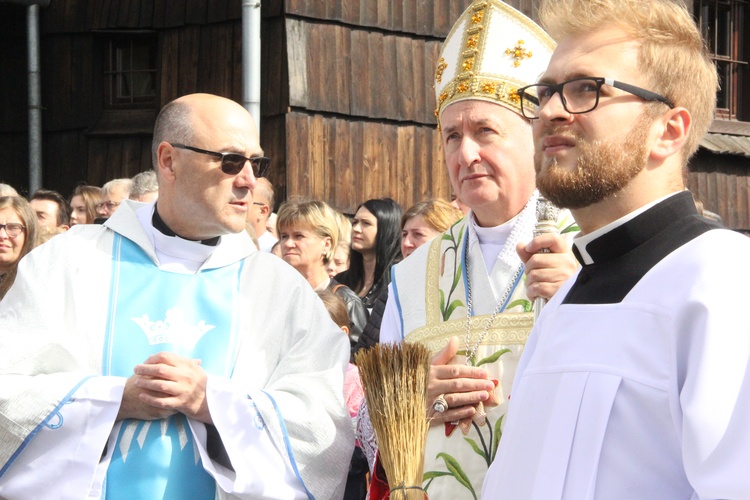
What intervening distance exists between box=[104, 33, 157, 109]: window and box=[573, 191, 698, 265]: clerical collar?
11.2 metres

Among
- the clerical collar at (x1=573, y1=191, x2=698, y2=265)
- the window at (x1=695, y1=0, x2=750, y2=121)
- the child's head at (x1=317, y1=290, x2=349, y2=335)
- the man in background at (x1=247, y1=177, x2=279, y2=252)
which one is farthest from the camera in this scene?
the window at (x1=695, y1=0, x2=750, y2=121)

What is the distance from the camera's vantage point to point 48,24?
13.2m

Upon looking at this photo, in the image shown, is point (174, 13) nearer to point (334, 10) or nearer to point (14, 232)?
point (334, 10)

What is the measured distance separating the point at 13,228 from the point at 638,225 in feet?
14.1

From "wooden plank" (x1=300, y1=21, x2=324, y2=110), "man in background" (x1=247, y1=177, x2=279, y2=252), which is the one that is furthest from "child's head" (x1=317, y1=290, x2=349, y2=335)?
"wooden plank" (x1=300, y1=21, x2=324, y2=110)

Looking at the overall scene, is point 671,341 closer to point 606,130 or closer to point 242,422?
point 606,130

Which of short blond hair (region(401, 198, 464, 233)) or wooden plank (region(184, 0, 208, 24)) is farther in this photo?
wooden plank (region(184, 0, 208, 24))

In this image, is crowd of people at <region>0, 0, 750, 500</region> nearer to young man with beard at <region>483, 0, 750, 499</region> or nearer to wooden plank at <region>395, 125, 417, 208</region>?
young man with beard at <region>483, 0, 750, 499</region>

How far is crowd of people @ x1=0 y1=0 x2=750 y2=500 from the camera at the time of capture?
6.83ft

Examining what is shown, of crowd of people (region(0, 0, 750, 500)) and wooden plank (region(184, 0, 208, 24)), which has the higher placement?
wooden plank (region(184, 0, 208, 24))

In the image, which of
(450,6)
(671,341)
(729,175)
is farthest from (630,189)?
(729,175)

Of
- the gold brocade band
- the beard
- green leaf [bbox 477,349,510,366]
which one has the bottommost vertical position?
green leaf [bbox 477,349,510,366]

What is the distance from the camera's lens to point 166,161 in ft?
12.8

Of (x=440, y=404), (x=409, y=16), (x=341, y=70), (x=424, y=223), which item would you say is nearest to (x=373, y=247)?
(x=424, y=223)
